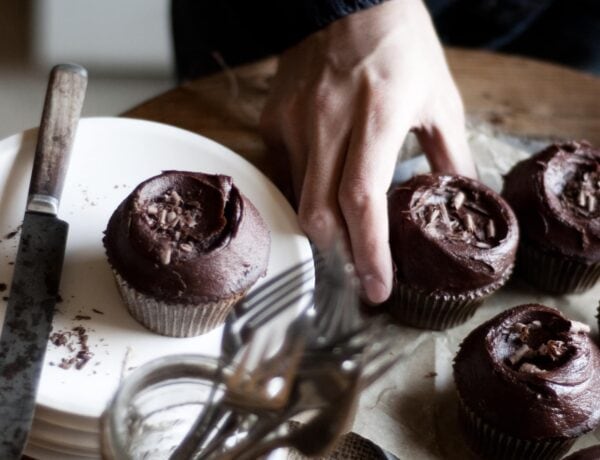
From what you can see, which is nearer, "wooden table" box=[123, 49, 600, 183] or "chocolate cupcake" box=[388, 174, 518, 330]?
"chocolate cupcake" box=[388, 174, 518, 330]


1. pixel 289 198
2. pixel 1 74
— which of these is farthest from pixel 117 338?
pixel 1 74

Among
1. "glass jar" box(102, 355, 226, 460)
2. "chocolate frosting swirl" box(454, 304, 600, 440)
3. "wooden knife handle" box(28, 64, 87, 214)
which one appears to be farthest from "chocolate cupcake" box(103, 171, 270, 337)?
"chocolate frosting swirl" box(454, 304, 600, 440)

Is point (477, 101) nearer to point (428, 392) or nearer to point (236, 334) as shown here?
point (428, 392)

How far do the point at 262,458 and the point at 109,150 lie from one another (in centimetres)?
64

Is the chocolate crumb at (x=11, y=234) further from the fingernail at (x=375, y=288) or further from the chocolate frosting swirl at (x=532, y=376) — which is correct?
the chocolate frosting swirl at (x=532, y=376)

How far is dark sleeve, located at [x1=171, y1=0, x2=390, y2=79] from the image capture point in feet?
5.41

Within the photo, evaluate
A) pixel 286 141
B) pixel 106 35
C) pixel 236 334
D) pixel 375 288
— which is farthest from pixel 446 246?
pixel 106 35

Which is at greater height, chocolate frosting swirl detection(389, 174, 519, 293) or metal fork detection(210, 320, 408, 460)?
metal fork detection(210, 320, 408, 460)

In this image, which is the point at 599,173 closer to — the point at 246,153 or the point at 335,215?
the point at 335,215

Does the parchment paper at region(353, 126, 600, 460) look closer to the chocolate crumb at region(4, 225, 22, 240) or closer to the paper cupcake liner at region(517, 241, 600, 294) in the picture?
the paper cupcake liner at region(517, 241, 600, 294)

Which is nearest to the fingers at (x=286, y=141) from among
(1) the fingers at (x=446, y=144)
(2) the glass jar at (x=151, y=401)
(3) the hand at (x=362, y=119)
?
(3) the hand at (x=362, y=119)

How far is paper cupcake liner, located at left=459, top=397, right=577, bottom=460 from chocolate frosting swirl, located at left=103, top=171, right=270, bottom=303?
0.37 m

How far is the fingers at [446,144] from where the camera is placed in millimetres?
1624

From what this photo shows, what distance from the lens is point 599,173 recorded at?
1579mm
